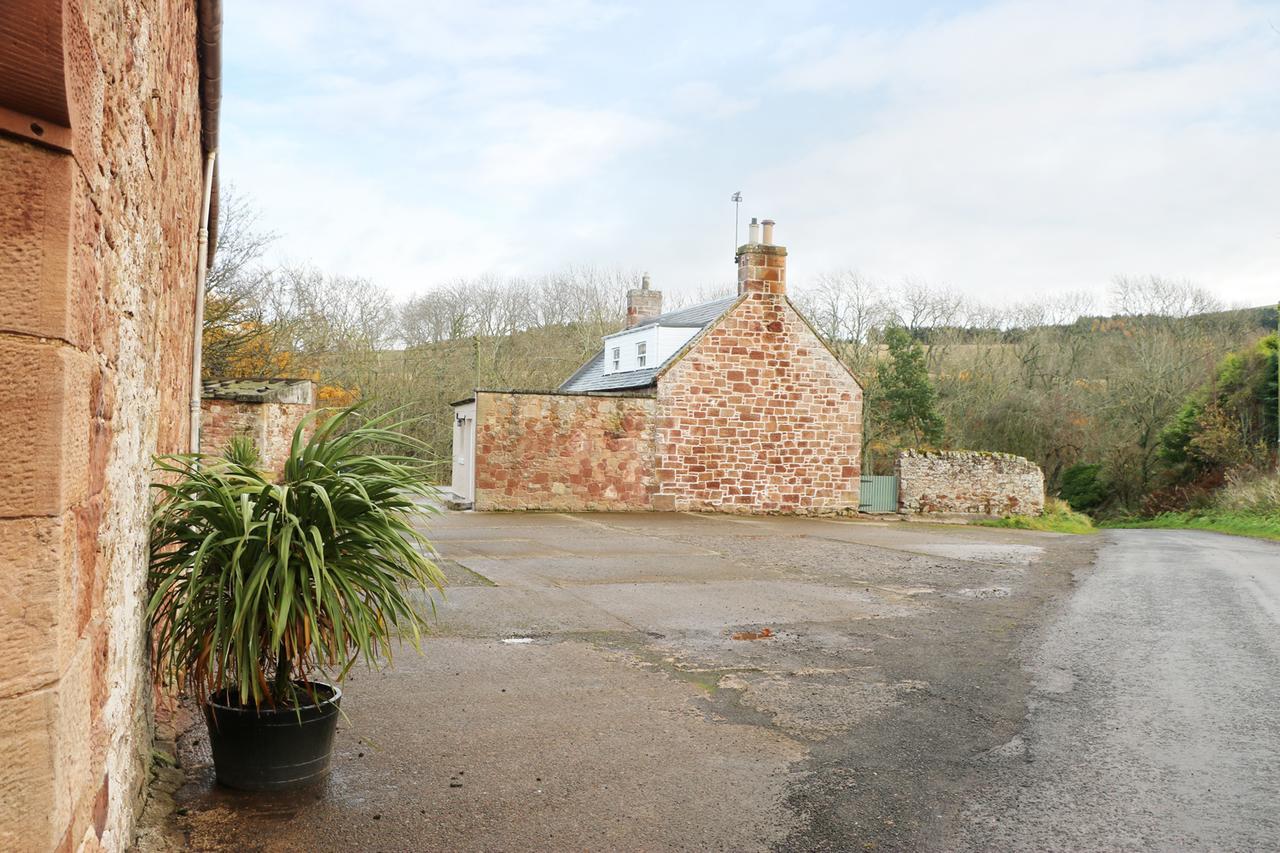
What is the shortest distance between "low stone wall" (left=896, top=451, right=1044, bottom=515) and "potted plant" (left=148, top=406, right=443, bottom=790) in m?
22.4

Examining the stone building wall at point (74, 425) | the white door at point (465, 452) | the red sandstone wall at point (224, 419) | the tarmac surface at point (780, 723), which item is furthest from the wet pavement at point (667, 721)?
the white door at point (465, 452)

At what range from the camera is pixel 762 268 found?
2253cm

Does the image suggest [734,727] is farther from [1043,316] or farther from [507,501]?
[1043,316]

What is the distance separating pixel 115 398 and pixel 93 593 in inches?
28.5

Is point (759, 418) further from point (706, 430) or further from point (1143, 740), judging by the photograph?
point (1143, 740)

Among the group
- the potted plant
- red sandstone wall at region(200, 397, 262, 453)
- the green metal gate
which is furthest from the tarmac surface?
the green metal gate

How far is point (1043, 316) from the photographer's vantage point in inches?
1821

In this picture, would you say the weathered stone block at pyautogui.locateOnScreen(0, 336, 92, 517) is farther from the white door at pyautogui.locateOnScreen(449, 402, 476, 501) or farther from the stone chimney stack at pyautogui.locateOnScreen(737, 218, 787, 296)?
the stone chimney stack at pyautogui.locateOnScreen(737, 218, 787, 296)

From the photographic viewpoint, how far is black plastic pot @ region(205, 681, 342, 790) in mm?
4191

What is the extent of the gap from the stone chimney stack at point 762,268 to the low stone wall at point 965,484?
20.4 ft

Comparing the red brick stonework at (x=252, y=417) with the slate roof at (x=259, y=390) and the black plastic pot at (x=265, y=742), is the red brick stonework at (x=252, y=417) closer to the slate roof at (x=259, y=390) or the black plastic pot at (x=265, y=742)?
the slate roof at (x=259, y=390)

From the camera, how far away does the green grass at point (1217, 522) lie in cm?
2420

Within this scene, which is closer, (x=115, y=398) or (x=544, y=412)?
(x=115, y=398)

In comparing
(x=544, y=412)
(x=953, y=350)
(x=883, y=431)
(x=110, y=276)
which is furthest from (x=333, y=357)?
(x=110, y=276)
